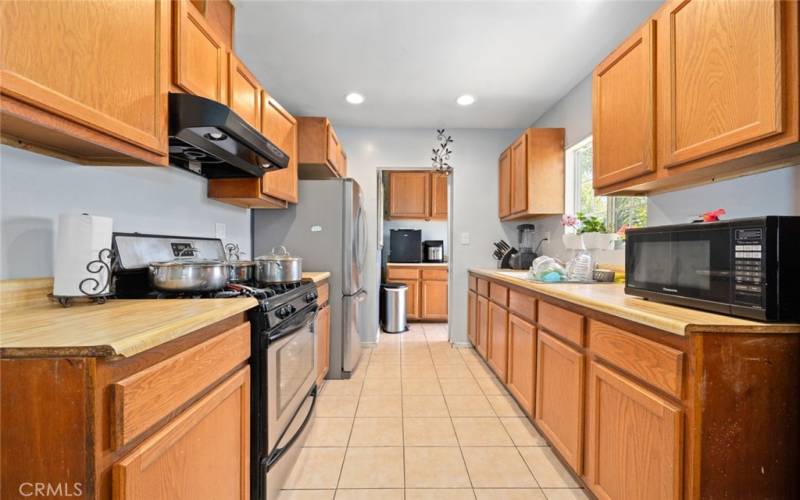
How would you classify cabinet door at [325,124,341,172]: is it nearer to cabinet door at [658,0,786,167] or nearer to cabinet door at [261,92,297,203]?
cabinet door at [261,92,297,203]

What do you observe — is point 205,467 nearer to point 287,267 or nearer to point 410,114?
point 287,267

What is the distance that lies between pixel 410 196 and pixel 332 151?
2.15m

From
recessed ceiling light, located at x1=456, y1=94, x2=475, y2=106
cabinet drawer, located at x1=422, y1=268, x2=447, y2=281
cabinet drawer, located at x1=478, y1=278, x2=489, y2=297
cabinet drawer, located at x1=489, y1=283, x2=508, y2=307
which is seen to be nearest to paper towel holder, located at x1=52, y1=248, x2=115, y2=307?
cabinet drawer, located at x1=489, y1=283, x2=508, y2=307

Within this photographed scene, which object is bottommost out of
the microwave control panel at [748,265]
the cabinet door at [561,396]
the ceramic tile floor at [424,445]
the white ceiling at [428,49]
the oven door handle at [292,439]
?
the ceramic tile floor at [424,445]

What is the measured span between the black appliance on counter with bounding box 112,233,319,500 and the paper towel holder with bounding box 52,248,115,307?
18 centimetres

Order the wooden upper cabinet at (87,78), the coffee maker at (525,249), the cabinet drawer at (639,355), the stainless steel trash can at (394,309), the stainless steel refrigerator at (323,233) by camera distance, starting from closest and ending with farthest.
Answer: the wooden upper cabinet at (87,78)
the cabinet drawer at (639,355)
the stainless steel refrigerator at (323,233)
the coffee maker at (525,249)
the stainless steel trash can at (394,309)

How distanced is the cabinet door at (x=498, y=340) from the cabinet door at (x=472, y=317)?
49 centimetres

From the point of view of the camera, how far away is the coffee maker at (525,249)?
10.8 feet

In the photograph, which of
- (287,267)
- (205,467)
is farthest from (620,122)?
(205,467)

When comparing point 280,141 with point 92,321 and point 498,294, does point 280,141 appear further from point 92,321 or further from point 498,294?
point 498,294

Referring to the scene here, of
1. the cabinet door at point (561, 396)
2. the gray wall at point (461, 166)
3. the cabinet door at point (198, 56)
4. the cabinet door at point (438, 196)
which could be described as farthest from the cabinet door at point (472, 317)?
the cabinet door at point (198, 56)

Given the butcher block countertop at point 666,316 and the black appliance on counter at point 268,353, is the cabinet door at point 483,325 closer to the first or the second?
the butcher block countertop at point 666,316

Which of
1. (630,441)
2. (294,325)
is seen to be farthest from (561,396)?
(294,325)

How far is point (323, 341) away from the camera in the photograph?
261 cm
